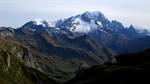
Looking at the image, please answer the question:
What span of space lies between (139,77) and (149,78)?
26.3 ft

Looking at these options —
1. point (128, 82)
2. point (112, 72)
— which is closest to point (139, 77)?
point (128, 82)

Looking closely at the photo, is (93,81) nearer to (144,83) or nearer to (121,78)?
(121,78)

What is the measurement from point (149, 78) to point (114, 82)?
22.3 metres

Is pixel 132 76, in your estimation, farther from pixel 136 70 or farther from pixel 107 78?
pixel 107 78

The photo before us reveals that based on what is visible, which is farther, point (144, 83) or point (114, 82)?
point (114, 82)

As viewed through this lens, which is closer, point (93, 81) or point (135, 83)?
point (135, 83)

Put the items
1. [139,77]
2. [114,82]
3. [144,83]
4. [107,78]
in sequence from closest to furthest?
[144,83], [139,77], [114,82], [107,78]

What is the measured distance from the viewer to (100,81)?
18050 centimetres

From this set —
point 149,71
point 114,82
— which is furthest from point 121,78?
point 149,71

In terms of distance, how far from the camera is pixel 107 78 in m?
180

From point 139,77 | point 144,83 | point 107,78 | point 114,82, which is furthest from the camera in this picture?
point 107,78

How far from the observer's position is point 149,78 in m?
149

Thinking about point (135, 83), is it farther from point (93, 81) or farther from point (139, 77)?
point (93, 81)

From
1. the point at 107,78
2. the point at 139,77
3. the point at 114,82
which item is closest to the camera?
the point at 139,77
